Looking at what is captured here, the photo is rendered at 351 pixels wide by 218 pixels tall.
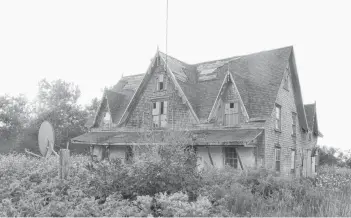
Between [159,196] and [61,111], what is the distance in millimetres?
32680

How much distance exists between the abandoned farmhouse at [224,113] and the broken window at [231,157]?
57 millimetres

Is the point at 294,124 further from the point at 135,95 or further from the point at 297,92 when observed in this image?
the point at 135,95

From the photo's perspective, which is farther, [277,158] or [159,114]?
[159,114]

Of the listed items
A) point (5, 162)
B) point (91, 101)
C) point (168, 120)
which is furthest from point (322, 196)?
point (91, 101)

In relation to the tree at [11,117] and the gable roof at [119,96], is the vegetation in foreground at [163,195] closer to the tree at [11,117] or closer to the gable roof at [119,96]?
the gable roof at [119,96]

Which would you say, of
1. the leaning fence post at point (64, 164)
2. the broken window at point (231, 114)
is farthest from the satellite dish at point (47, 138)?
the broken window at point (231, 114)

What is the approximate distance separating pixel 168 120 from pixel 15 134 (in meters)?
25.1

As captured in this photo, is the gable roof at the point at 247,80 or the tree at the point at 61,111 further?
the tree at the point at 61,111

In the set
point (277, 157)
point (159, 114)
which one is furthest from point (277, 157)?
point (159, 114)

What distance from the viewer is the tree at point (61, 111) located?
36281mm

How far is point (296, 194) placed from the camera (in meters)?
9.75

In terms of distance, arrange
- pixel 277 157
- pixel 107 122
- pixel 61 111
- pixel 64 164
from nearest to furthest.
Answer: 1. pixel 64 164
2. pixel 277 157
3. pixel 107 122
4. pixel 61 111

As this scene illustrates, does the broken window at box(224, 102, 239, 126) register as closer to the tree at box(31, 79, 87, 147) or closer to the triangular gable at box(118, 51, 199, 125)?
the triangular gable at box(118, 51, 199, 125)

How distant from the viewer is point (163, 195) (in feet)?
26.4
